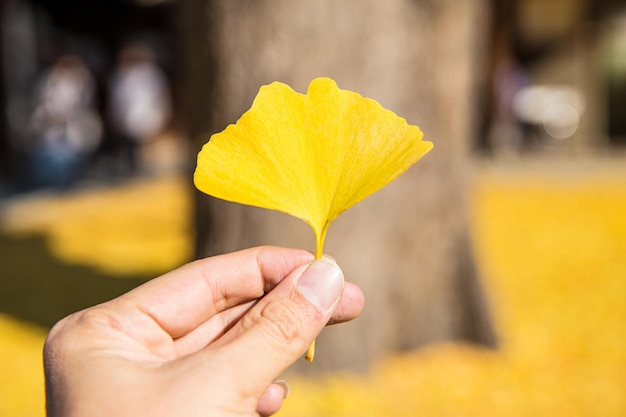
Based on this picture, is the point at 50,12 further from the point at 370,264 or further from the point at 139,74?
the point at 370,264

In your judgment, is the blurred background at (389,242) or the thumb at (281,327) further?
the blurred background at (389,242)

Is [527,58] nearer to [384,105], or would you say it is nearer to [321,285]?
[384,105]

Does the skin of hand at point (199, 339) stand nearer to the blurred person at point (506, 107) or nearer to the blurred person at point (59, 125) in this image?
the blurred person at point (59, 125)

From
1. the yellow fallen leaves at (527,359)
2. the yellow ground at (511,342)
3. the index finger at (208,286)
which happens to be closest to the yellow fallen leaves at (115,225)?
the yellow ground at (511,342)

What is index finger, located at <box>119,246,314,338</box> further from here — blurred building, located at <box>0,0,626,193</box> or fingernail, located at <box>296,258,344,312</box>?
blurred building, located at <box>0,0,626,193</box>

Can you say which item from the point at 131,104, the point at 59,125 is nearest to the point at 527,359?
the point at 59,125

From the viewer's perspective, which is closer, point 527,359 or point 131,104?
point 527,359
